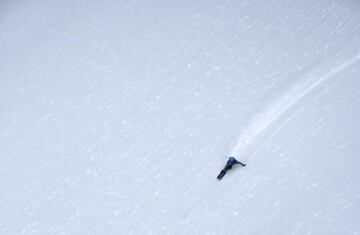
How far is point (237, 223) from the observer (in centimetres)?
115

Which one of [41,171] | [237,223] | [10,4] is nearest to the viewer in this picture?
[237,223]

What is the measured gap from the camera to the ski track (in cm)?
125

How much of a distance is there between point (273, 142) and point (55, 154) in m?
0.46

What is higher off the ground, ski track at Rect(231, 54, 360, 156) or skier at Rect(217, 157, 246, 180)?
ski track at Rect(231, 54, 360, 156)

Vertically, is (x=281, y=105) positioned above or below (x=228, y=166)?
above

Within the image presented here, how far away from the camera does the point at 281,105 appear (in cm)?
129

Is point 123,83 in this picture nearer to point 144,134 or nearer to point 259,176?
point 144,134

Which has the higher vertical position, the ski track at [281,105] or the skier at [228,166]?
the ski track at [281,105]

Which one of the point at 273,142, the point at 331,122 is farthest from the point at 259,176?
the point at 331,122

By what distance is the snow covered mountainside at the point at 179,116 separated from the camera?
1.18 m

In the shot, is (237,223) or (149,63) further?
(149,63)

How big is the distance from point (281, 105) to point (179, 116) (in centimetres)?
22

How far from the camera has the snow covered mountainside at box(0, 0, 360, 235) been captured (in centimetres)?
118

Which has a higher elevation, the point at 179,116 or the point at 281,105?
the point at 281,105
